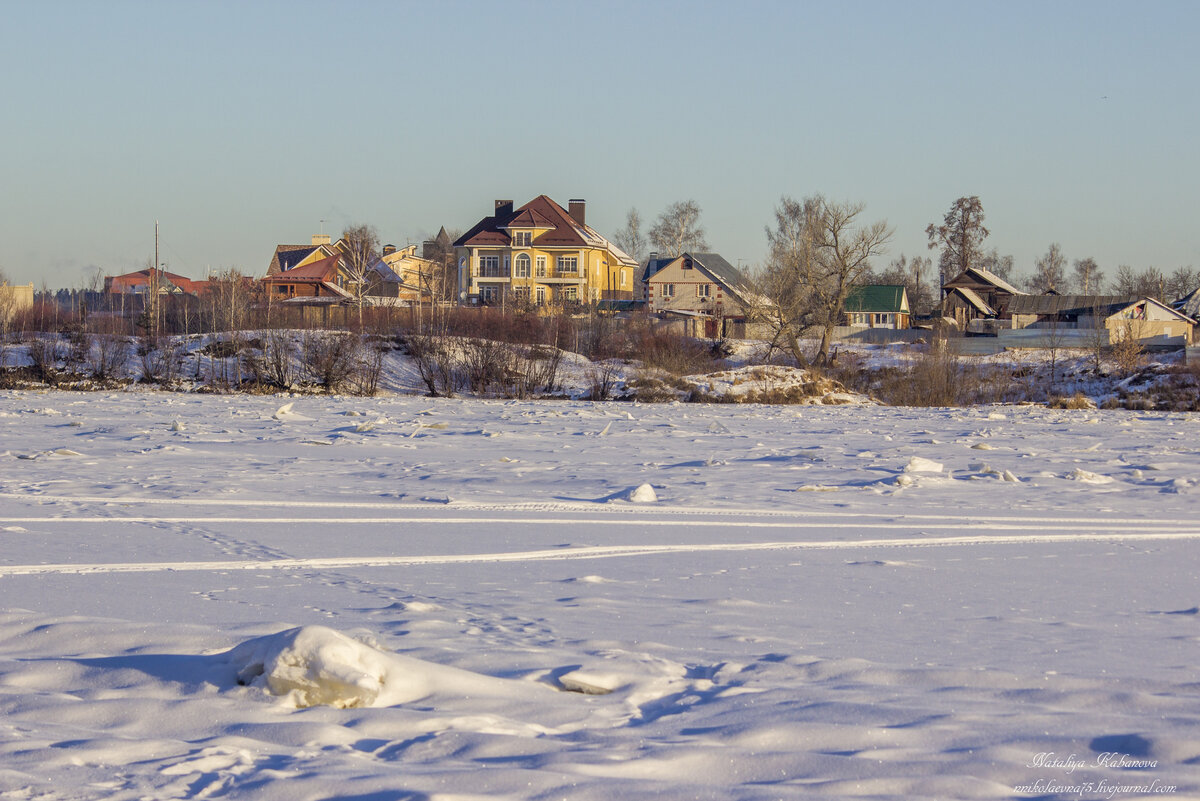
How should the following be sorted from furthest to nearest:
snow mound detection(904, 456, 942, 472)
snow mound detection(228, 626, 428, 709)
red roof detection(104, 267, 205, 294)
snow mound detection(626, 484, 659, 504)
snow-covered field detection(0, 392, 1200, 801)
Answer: red roof detection(104, 267, 205, 294), snow mound detection(904, 456, 942, 472), snow mound detection(626, 484, 659, 504), snow mound detection(228, 626, 428, 709), snow-covered field detection(0, 392, 1200, 801)

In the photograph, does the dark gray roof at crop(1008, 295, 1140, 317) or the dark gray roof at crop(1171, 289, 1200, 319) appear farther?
the dark gray roof at crop(1008, 295, 1140, 317)

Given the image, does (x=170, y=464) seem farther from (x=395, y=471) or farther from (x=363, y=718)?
(x=363, y=718)

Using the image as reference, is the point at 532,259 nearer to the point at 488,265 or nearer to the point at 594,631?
the point at 488,265

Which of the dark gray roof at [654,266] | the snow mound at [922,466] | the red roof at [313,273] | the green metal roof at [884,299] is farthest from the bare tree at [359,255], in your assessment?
the snow mound at [922,466]

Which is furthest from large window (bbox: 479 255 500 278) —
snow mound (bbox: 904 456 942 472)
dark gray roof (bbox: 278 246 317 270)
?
snow mound (bbox: 904 456 942 472)

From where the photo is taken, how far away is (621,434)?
1842 cm

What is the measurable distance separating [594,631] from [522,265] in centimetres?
6403

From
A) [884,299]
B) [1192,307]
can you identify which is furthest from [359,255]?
[1192,307]

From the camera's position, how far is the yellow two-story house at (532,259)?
6819cm

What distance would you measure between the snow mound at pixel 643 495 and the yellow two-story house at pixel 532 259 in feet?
184

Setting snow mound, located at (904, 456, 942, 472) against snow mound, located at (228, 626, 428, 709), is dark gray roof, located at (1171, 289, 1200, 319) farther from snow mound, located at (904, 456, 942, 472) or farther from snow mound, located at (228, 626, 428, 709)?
snow mound, located at (228, 626, 428, 709)

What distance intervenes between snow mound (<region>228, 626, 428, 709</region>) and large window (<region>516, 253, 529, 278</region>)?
64.7 meters

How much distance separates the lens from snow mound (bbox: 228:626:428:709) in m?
4.34

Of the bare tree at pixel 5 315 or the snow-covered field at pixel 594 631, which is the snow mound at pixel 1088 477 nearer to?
the snow-covered field at pixel 594 631
